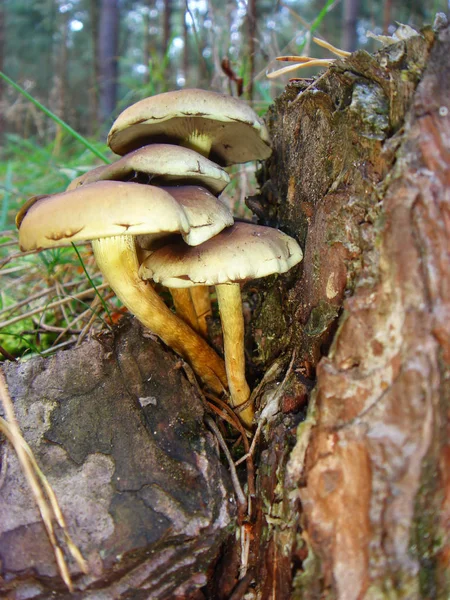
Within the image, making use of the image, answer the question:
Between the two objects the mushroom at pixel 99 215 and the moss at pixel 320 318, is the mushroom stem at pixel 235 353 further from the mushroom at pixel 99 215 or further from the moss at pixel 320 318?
the mushroom at pixel 99 215

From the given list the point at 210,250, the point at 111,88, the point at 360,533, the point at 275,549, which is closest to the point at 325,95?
the point at 210,250

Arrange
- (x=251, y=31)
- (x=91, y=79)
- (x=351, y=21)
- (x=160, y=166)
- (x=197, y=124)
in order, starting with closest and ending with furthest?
(x=160, y=166)
(x=197, y=124)
(x=251, y=31)
(x=351, y=21)
(x=91, y=79)

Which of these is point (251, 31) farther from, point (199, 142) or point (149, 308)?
point (149, 308)

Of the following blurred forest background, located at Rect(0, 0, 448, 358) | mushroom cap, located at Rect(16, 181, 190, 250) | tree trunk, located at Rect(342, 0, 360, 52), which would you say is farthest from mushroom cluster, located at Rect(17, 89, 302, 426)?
tree trunk, located at Rect(342, 0, 360, 52)

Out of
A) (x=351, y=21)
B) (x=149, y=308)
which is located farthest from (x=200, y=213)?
(x=351, y=21)

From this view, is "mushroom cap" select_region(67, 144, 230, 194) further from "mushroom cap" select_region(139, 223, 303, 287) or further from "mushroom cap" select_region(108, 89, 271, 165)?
"mushroom cap" select_region(139, 223, 303, 287)

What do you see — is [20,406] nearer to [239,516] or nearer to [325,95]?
[239,516]
